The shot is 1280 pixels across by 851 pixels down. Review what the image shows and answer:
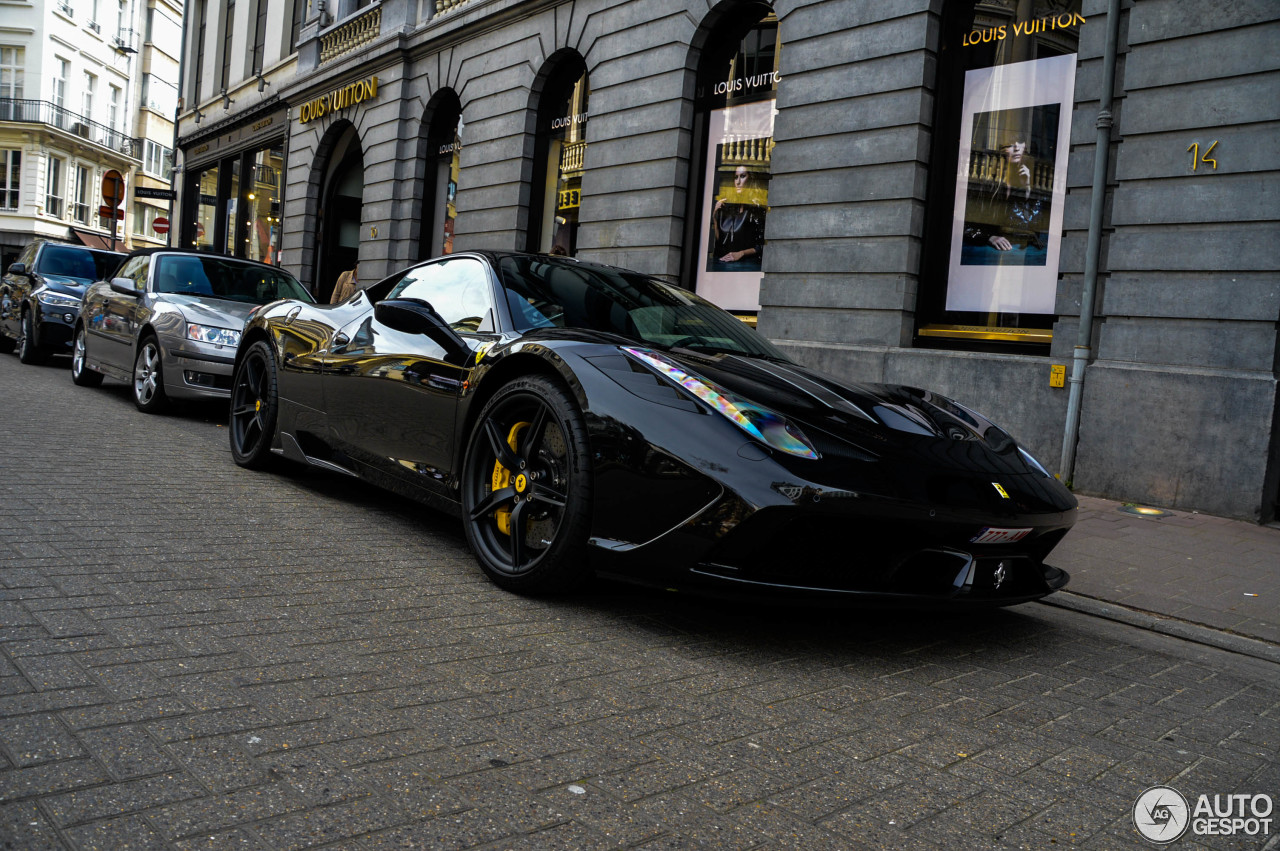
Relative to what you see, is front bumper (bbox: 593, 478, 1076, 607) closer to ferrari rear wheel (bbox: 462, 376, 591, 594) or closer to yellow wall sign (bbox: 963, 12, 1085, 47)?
ferrari rear wheel (bbox: 462, 376, 591, 594)

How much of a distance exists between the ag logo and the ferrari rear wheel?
1802mm

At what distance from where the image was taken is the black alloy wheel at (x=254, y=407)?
19.3 ft

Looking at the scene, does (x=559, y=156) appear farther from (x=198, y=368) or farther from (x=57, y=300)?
(x=198, y=368)

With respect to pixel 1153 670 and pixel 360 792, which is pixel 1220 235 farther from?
pixel 360 792

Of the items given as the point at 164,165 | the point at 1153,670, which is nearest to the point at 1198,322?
the point at 1153,670

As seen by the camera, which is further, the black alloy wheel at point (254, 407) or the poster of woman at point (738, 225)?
the poster of woman at point (738, 225)

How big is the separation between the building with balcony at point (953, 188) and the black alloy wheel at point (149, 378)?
608 cm

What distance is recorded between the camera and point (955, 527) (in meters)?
3.24

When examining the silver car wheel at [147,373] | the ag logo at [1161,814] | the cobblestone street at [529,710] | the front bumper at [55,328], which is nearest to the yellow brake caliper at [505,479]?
the cobblestone street at [529,710]

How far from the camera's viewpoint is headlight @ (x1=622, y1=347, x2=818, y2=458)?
3.20 metres

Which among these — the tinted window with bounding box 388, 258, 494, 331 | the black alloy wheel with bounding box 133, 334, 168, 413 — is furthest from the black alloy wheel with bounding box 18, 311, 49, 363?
the tinted window with bounding box 388, 258, 494, 331

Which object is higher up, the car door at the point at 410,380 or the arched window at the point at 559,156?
the arched window at the point at 559,156

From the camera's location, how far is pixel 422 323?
4.44 meters

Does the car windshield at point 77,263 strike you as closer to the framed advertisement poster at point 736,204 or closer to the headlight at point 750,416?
the framed advertisement poster at point 736,204
